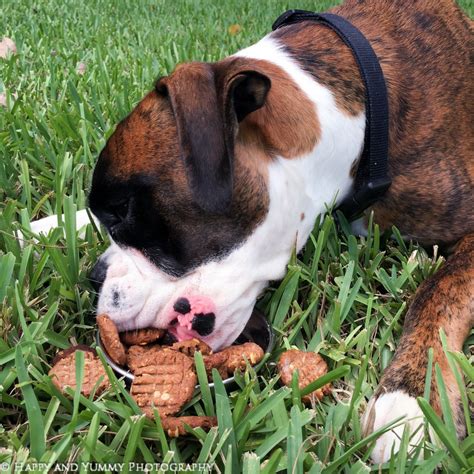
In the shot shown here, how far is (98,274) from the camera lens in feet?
6.83

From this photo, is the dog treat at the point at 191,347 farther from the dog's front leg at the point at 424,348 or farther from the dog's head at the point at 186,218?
the dog's front leg at the point at 424,348

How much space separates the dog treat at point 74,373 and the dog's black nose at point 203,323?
0.34 m

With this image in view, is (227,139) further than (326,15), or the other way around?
(326,15)

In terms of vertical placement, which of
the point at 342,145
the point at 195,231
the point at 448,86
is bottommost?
the point at 195,231

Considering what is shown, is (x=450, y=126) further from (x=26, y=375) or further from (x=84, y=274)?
(x=26, y=375)

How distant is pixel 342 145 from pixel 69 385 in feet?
4.10

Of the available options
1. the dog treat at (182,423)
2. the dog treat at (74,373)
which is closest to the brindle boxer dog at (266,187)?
the dog treat at (74,373)

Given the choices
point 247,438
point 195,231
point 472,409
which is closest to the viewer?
point 247,438

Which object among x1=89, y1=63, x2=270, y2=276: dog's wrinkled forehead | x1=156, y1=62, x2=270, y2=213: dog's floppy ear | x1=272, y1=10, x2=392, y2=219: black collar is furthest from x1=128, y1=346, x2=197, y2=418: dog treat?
x1=272, y1=10, x2=392, y2=219: black collar

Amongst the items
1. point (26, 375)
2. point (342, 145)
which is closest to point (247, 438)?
point (26, 375)

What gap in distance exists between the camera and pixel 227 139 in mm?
1840

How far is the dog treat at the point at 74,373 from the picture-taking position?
5.41 ft

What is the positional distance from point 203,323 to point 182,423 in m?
0.47

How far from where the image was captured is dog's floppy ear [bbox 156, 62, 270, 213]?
5.91ft
